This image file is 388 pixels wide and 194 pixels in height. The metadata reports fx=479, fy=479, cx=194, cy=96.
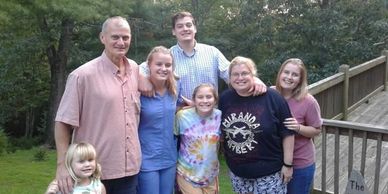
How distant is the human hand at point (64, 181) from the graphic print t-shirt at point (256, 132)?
0.99 meters

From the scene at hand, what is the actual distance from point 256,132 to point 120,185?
88 centimetres

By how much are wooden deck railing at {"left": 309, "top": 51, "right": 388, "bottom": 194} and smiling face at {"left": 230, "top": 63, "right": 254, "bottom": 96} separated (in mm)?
1575

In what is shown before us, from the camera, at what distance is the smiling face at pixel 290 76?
3.13m

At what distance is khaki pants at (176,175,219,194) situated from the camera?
10.4 ft

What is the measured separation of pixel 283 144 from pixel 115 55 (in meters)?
1.18

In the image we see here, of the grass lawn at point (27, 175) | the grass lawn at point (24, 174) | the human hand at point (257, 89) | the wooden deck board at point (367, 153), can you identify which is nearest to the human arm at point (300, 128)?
the human hand at point (257, 89)

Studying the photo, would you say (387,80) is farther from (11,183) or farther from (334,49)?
A: (11,183)

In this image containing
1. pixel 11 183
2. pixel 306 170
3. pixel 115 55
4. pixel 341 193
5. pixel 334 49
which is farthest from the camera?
pixel 334 49

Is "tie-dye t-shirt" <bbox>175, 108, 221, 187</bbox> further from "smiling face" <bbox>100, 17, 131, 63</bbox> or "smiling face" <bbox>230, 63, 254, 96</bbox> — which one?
"smiling face" <bbox>100, 17, 131, 63</bbox>

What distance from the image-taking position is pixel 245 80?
115 inches

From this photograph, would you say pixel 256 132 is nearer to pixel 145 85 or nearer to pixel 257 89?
pixel 257 89

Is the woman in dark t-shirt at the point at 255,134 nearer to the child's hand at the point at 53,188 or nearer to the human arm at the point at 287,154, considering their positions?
the human arm at the point at 287,154

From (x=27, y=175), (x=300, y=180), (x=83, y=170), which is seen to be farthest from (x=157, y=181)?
(x=27, y=175)

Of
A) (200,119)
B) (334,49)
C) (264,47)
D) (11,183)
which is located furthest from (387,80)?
(200,119)
